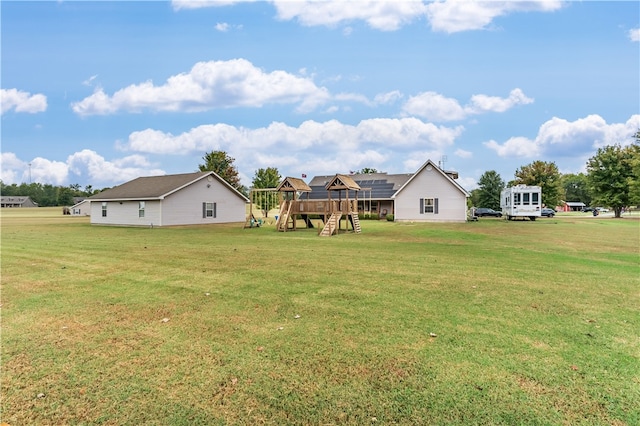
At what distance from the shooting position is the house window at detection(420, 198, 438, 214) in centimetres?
3248

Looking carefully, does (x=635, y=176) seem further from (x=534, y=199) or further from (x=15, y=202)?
(x=15, y=202)

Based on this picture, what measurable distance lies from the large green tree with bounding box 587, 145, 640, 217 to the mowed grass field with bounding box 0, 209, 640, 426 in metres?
43.3

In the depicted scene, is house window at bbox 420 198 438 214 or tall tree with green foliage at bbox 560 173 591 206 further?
tall tree with green foliage at bbox 560 173 591 206

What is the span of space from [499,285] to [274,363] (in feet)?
17.2

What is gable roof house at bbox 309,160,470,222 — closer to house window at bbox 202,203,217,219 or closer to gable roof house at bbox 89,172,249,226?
gable roof house at bbox 89,172,249,226

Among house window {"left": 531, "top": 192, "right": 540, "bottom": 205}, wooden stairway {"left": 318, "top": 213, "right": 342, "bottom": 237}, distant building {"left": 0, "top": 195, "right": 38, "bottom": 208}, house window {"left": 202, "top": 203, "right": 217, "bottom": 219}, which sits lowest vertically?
wooden stairway {"left": 318, "top": 213, "right": 342, "bottom": 237}

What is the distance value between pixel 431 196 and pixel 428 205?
84 cm

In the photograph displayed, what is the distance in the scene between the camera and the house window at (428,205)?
107 feet

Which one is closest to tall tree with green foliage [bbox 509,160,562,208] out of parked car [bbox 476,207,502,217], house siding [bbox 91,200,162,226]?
parked car [bbox 476,207,502,217]

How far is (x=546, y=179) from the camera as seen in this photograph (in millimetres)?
49250

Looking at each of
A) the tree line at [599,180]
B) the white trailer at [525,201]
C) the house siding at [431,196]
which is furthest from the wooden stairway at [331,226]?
the tree line at [599,180]

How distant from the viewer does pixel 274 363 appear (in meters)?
3.79

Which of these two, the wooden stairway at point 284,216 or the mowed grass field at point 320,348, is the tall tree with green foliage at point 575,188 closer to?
the wooden stairway at point 284,216

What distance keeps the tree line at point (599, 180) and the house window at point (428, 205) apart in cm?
2211
